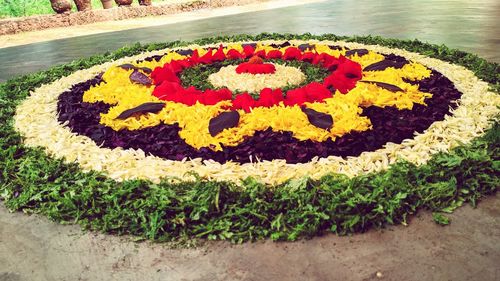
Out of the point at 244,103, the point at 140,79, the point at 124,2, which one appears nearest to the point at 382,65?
the point at 244,103

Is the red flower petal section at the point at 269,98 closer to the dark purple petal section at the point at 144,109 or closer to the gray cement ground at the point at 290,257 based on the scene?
the dark purple petal section at the point at 144,109

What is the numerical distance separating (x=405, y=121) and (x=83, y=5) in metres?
9.57

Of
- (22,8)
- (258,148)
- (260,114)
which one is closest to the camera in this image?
(258,148)

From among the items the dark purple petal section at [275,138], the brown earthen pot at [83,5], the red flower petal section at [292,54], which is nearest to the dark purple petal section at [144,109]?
the dark purple petal section at [275,138]

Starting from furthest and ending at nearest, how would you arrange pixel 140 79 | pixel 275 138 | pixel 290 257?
pixel 140 79
pixel 275 138
pixel 290 257

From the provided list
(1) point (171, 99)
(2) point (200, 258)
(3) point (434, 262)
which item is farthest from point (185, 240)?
(1) point (171, 99)

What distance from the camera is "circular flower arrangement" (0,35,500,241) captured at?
195 cm

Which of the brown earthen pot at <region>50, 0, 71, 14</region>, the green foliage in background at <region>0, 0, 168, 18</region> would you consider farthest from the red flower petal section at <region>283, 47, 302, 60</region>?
the green foliage in background at <region>0, 0, 168, 18</region>

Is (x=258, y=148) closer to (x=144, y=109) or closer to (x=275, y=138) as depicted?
(x=275, y=138)

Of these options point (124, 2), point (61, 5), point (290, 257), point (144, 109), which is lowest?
point (290, 257)

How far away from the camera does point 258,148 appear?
248cm

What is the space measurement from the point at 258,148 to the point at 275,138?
15cm

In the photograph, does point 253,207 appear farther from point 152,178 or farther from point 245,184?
point 152,178

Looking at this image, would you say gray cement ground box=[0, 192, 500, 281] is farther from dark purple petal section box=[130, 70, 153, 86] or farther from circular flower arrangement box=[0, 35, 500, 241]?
dark purple petal section box=[130, 70, 153, 86]
